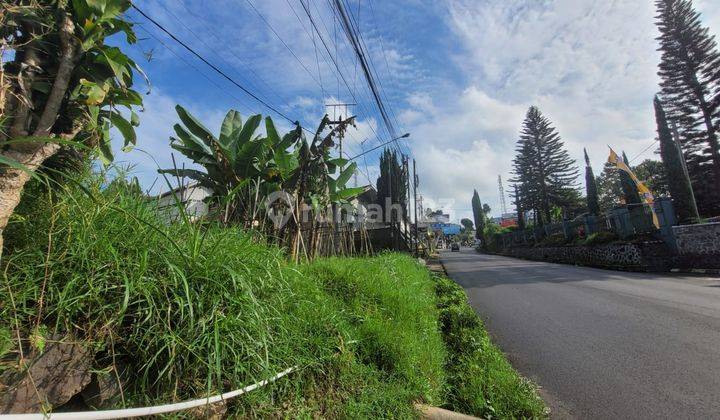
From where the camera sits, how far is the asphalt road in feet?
11.1

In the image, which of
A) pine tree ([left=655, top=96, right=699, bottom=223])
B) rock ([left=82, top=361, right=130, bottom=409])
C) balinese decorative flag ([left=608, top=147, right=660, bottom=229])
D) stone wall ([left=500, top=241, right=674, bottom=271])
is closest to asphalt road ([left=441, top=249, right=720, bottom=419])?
rock ([left=82, top=361, right=130, bottom=409])

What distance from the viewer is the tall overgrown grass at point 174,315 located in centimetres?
181

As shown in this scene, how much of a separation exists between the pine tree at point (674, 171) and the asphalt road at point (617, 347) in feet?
65.1

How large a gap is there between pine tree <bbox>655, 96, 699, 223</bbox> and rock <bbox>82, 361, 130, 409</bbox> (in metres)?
29.9

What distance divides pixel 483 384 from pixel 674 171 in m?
30.9

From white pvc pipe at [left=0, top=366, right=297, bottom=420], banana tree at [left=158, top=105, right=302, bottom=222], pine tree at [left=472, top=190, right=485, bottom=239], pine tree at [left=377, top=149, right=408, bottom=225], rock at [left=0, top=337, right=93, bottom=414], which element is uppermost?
pine tree at [left=472, top=190, right=485, bottom=239]

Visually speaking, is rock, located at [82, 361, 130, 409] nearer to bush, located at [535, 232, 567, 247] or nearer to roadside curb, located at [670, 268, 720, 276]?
roadside curb, located at [670, 268, 720, 276]

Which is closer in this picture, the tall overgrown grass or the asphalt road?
the tall overgrown grass

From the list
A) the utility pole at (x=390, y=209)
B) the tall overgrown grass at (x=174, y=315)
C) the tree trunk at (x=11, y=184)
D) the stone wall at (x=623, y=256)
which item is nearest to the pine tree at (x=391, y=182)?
the utility pole at (x=390, y=209)

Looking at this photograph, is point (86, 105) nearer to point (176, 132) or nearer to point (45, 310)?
point (45, 310)

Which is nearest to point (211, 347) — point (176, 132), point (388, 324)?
point (388, 324)

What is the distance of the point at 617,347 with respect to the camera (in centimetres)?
491

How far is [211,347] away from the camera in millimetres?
1980

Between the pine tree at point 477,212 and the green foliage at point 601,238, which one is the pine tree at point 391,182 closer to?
the green foliage at point 601,238
